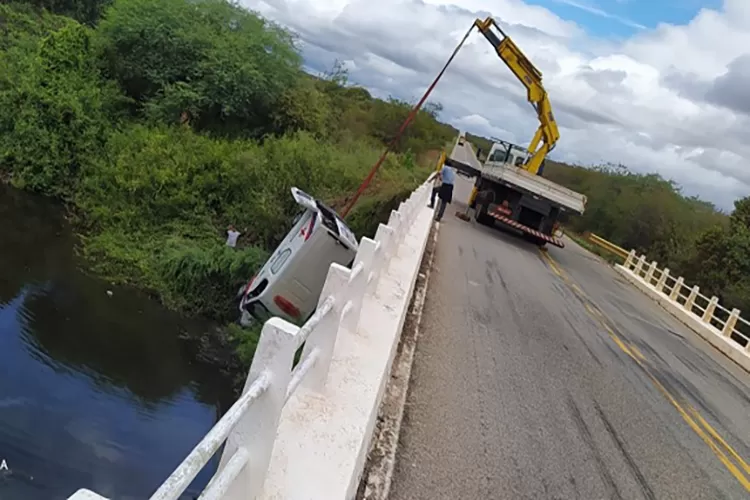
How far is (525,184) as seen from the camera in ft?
80.8

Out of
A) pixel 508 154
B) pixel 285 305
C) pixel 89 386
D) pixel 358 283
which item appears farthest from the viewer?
pixel 508 154

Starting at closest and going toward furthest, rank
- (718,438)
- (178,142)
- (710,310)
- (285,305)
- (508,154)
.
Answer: (718,438) → (285,305) → (710,310) → (178,142) → (508,154)

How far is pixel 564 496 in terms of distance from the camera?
5930mm

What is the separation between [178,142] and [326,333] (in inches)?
948

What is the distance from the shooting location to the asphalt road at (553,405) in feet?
19.9

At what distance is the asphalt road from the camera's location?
6055 millimetres

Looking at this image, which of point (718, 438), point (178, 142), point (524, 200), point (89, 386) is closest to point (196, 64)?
point (178, 142)

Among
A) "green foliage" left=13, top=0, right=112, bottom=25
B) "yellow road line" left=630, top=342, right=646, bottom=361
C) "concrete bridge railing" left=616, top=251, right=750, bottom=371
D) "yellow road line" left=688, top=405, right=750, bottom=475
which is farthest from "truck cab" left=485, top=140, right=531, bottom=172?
"green foliage" left=13, top=0, right=112, bottom=25

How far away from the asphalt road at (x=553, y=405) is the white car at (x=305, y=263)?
2202mm

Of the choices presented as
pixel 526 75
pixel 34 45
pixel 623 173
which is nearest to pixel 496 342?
pixel 526 75

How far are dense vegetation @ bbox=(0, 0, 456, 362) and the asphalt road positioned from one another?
895cm

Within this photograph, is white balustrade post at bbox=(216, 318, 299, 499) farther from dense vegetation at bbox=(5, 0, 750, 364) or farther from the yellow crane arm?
the yellow crane arm

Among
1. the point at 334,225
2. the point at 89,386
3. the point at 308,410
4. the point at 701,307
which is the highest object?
the point at 701,307

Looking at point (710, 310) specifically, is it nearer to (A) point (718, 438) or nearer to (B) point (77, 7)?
(A) point (718, 438)
